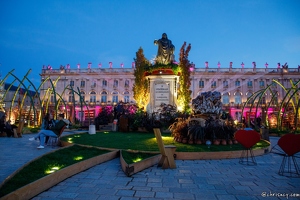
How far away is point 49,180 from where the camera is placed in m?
4.17

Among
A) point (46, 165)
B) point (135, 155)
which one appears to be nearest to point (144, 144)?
point (135, 155)

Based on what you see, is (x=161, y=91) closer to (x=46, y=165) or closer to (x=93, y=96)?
(x=46, y=165)

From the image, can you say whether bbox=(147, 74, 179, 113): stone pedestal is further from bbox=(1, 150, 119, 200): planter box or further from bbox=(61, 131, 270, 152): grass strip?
bbox=(1, 150, 119, 200): planter box

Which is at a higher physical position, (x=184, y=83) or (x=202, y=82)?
(x=202, y=82)

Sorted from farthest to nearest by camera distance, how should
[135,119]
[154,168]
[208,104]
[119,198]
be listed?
[135,119] < [208,104] < [154,168] < [119,198]

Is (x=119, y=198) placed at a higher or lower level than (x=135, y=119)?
lower

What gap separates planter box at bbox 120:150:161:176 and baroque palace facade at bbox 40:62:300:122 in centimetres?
4828

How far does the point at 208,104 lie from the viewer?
38.7 ft

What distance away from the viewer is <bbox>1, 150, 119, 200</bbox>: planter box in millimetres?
3379

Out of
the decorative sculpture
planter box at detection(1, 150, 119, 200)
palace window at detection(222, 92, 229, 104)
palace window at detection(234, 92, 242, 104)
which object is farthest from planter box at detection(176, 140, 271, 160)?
palace window at detection(234, 92, 242, 104)

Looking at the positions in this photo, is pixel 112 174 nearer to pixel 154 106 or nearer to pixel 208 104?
pixel 208 104

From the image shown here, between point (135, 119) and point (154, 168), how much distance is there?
9.14m

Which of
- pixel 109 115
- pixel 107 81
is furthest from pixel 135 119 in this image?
pixel 107 81

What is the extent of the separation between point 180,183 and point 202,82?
176 ft
